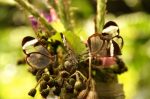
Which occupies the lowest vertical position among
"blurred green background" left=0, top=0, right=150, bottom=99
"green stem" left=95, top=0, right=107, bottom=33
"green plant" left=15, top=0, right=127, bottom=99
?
"blurred green background" left=0, top=0, right=150, bottom=99

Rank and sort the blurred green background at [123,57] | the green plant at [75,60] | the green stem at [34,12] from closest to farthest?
1. the green plant at [75,60]
2. the green stem at [34,12]
3. the blurred green background at [123,57]

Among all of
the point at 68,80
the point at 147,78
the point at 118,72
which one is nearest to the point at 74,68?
the point at 68,80

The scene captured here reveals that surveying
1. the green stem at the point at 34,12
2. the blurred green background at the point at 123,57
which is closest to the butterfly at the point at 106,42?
the green stem at the point at 34,12

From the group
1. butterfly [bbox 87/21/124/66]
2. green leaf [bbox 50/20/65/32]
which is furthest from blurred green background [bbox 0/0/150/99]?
butterfly [bbox 87/21/124/66]

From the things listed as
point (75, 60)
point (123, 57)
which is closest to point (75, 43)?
point (75, 60)

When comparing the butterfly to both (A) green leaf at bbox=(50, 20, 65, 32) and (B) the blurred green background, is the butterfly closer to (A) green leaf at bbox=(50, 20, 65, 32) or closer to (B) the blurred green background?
(A) green leaf at bbox=(50, 20, 65, 32)

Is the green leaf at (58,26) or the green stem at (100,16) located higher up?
the green stem at (100,16)

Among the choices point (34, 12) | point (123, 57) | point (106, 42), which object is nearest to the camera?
point (106, 42)

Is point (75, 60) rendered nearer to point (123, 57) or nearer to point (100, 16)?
point (100, 16)

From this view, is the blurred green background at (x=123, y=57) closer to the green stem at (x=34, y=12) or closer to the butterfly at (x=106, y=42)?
the green stem at (x=34, y=12)

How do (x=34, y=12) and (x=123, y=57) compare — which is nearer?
(x=34, y=12)

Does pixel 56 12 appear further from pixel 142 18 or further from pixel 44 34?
pixel 142 18

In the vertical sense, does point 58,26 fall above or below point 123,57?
above
